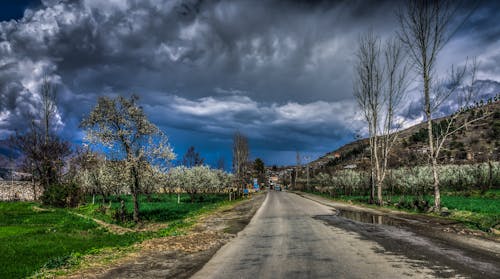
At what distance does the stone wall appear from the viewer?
182 ft

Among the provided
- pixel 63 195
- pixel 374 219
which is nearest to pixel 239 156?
pixel 63 195

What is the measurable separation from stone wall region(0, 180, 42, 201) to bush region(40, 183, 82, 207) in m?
19.3

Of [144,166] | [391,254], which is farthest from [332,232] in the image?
[144,166]

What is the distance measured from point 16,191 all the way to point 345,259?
67.1 metres

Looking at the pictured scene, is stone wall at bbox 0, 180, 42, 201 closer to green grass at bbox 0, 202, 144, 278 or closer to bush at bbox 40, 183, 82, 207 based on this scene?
bush at bbox 40, 183, 82, 207

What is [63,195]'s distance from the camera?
129 ft

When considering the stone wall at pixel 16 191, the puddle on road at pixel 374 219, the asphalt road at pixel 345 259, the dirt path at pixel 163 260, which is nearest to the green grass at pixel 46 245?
the dirt path at pixel 163 260

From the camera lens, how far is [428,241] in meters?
10.7

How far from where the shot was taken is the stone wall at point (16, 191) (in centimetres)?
5538

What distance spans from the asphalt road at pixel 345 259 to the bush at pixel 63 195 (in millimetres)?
35567

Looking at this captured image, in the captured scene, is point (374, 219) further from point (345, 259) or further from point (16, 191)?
point (16, 191)

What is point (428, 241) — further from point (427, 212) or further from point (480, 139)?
point (480, 139)

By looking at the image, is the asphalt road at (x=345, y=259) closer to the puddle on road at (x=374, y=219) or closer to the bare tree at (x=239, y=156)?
the puddle on road at (x=374, y=219)

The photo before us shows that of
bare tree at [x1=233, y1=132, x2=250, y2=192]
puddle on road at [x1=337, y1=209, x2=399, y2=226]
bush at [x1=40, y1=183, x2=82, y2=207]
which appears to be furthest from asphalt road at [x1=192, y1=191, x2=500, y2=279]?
bare tree at [x1=233, y1=132, x2=250, y2=192]
